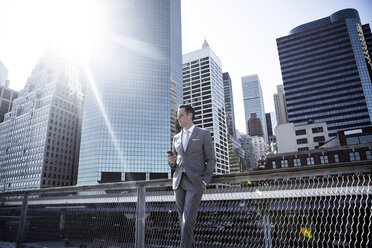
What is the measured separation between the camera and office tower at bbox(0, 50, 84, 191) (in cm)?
9619

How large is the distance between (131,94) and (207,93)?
176 ft

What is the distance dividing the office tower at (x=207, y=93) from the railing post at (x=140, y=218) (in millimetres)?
116639

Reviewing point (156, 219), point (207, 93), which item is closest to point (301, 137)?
point (156, 219)

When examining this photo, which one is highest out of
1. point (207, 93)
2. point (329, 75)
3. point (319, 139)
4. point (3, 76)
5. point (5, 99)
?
point (3, 76)

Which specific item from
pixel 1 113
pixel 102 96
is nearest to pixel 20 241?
pixel 102 96

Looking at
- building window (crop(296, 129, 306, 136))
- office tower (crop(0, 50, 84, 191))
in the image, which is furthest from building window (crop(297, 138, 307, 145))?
office tower (crop(0, 50, 84, 191))

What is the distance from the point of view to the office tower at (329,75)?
99250 millimetres

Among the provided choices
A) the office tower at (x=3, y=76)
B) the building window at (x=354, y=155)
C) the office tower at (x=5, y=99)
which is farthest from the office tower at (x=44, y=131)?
the building window at (x=354, y=155)

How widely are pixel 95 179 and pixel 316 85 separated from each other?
360 feet

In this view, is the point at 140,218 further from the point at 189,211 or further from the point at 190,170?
the point at 190,170

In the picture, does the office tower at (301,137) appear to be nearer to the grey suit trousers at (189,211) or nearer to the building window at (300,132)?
the building window at (300,132)

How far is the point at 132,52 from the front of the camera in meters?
98.4

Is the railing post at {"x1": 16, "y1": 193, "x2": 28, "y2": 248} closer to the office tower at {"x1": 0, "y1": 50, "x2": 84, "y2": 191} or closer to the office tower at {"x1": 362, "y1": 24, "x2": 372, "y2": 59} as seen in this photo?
the office tower at {"x1": 0, "y1": 50, "x2": 84, "y2": 191}

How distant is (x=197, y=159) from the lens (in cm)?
347
